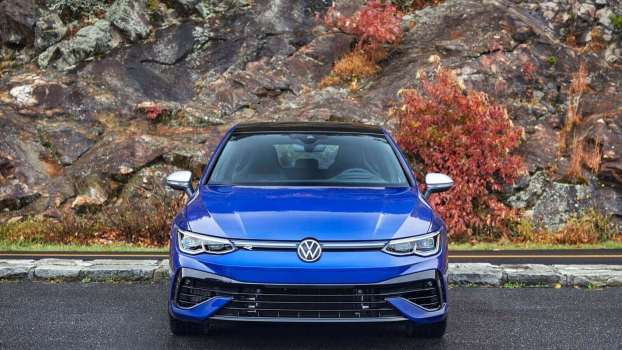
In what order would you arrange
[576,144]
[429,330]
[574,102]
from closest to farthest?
[429,330] → [576,144] → [574,102]

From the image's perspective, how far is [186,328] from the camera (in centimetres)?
543

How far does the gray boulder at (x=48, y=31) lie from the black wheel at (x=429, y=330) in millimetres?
13637

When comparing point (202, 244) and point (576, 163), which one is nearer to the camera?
point (202, 244)

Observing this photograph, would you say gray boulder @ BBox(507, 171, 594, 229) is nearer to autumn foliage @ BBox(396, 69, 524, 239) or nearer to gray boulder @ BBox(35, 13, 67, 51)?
autumn foliage @ BBox(396, 69, 524, 239)

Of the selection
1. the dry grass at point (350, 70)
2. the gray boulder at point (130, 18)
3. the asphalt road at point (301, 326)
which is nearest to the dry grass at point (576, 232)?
the asphalt road at point (301, 326)

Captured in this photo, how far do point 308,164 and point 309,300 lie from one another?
1.86 metres

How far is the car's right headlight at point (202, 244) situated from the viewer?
4.78 m

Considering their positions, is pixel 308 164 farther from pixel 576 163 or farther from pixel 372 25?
pixel 372 25

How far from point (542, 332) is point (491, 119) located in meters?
7.68

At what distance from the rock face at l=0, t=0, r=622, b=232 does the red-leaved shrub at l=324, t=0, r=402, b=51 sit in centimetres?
30

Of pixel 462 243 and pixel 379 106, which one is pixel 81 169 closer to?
pixel 379 106

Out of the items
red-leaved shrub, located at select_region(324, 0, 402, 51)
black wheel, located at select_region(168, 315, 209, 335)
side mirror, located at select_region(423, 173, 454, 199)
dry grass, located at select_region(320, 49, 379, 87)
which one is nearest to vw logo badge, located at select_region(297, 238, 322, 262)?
black wheel, located at select_region(168, 315, 209, 335)

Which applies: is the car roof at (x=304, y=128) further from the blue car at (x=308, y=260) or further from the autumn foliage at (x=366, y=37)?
the autumn foliage at (x=366, y=37)

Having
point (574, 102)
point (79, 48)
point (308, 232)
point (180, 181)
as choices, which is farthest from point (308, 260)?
point (79, 48)
